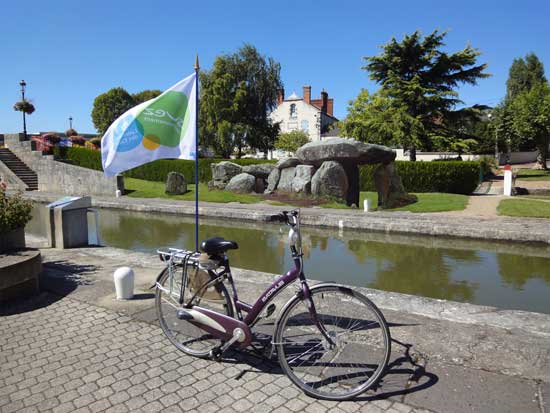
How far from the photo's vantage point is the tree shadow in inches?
165

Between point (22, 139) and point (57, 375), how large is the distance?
30608 mm

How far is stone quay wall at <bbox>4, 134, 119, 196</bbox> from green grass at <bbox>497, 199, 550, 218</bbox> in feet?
53.5

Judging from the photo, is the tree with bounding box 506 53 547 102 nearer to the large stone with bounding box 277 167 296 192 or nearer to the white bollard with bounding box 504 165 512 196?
the white bollard with bounding box 504 165 512 196

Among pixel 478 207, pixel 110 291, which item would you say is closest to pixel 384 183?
pixel 478 207

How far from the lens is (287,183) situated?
675 inches

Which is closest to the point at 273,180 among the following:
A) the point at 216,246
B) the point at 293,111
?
the point at 216,246

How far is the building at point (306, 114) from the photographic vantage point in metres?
47.8

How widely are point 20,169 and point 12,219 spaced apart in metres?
24.8

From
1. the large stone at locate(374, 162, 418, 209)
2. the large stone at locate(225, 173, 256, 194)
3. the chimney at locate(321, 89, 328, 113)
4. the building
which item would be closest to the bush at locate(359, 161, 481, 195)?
the large stone at locate(374, 162, 418, 209)

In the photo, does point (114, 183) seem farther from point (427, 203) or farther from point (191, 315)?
point (191, 315)

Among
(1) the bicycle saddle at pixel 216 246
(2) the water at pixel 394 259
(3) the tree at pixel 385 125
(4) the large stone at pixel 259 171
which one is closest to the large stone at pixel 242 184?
(4) the large stone at pixel 259 171

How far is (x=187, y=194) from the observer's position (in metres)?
19.0

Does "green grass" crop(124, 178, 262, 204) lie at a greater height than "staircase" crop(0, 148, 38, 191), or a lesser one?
lesser

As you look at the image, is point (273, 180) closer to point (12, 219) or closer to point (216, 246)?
point (12, 219)
